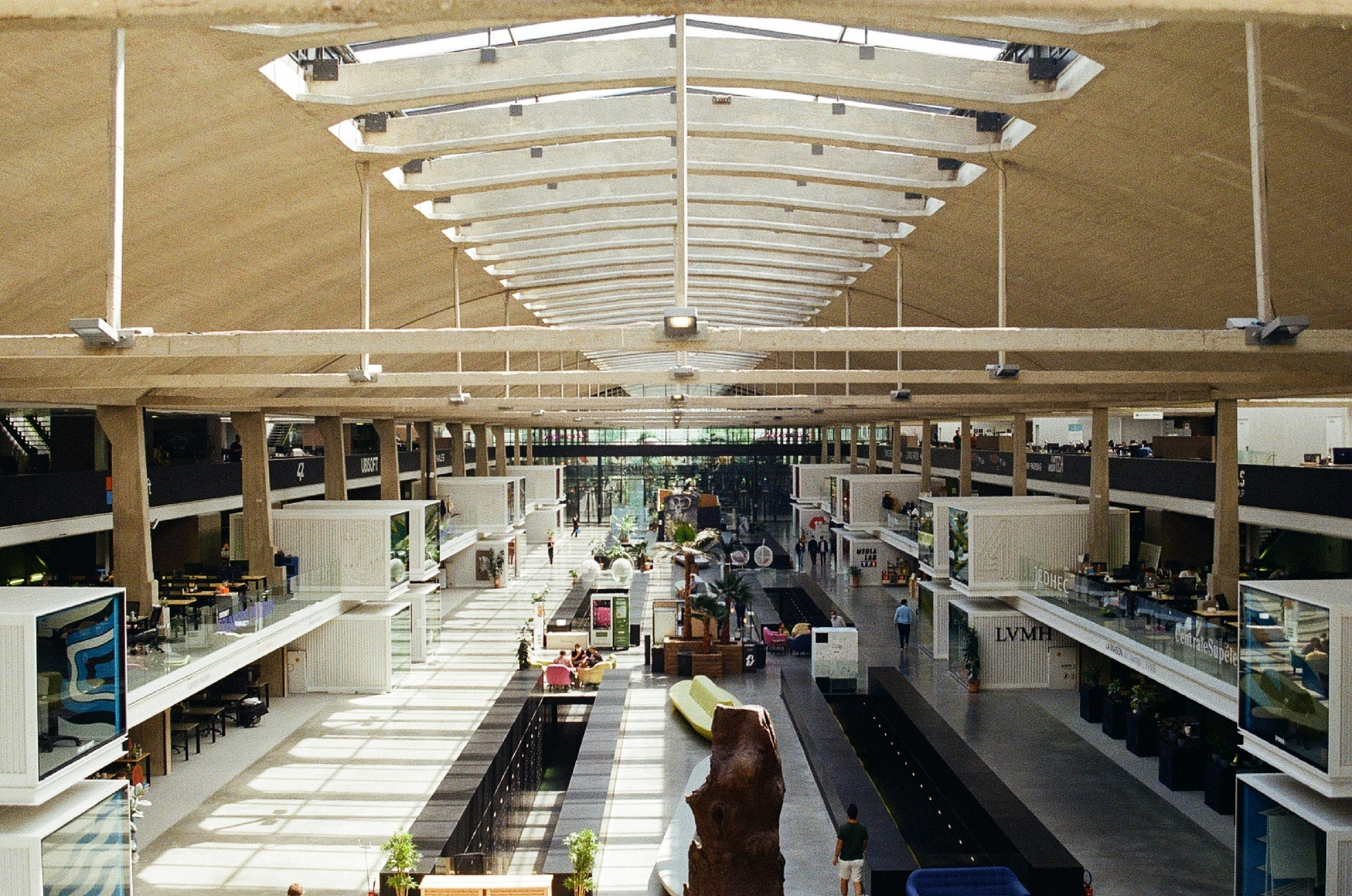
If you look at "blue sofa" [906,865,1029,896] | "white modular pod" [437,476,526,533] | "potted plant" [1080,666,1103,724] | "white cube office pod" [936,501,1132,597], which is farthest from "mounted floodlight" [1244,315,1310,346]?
"white modular pod" [437,476,526,533]

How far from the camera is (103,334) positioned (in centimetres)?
673

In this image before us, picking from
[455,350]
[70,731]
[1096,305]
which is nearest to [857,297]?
[1096,305]

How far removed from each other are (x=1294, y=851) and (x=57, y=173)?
12.4 metres

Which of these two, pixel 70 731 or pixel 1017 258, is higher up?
pixel 1017 258

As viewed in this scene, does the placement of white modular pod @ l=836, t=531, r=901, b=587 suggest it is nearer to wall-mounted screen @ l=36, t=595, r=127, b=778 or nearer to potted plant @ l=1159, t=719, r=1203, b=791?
potted plant @ l=1159, t=719, r=1203, b=791

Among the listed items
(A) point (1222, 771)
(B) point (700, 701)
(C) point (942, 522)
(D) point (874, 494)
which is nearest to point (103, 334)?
(B) point (700, 701)

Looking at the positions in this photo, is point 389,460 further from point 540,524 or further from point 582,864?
point 582,864

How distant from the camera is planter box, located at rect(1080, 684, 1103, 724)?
16672 millimetres

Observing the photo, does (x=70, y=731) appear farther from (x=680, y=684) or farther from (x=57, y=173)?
(x=680, y=684)

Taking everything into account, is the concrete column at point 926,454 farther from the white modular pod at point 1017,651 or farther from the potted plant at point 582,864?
the potted plant at point 582,864

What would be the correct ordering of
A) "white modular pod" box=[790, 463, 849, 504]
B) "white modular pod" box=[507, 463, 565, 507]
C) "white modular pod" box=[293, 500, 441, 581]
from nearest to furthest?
"white modular pod" box=[293, 500, 441, 581] < "white modular pod" box=[790, 463, 849, 504] < "white modular pod" box=[507, 463, 565, 507]

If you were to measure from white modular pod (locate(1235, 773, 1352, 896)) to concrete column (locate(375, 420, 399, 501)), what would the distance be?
22.9m

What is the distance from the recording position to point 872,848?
1013cm

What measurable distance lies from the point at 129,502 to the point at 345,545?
4333mm
